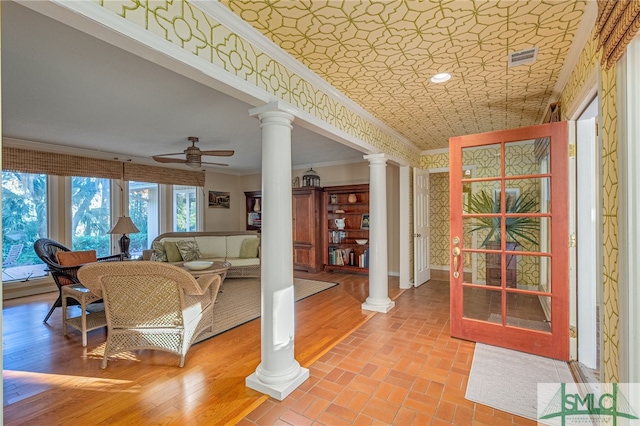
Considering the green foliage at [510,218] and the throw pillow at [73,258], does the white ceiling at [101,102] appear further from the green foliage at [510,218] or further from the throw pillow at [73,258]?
the green foliage at [510,218]

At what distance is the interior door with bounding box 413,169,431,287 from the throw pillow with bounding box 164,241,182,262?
405 cm

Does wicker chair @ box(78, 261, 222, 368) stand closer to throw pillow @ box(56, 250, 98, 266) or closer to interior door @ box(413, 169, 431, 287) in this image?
throw pillow @ box(56, 250, 98, 266)

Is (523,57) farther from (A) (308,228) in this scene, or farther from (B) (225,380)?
(A) (308,228)

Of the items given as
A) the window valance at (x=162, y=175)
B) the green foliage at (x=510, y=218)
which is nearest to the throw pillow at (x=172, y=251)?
the window valance at (x=162, y=175)

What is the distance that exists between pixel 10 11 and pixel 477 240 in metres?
4.48

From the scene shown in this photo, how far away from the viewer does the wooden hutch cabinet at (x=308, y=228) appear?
19.8 ft

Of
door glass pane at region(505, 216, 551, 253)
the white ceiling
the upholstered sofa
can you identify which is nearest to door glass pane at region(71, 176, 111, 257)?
the white ceiling

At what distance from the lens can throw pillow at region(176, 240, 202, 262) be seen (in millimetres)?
5070

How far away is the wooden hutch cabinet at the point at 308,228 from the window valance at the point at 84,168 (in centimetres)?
249

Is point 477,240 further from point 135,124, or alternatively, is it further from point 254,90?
point 135,124

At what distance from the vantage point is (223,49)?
1640 mm

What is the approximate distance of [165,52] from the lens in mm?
1357

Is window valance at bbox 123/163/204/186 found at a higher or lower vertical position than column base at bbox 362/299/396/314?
higher

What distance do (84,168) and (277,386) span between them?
5.05 m
